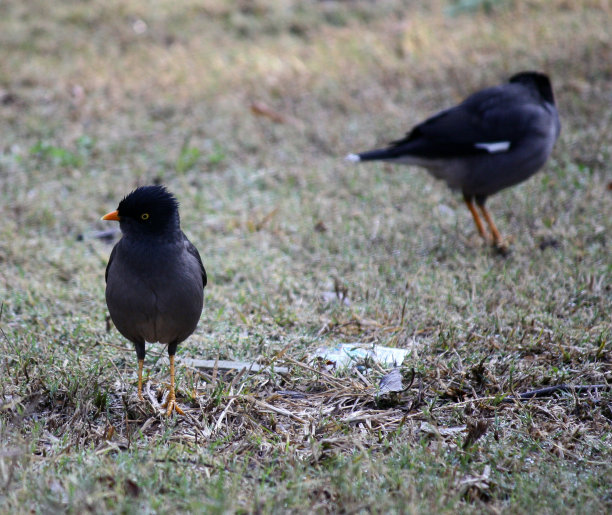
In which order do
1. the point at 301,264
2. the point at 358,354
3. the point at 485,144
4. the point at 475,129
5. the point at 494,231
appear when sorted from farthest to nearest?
the point at 475,129 → the point at 485,144 → the point at 494,231 → the point at 301,264 → the point at 358,354

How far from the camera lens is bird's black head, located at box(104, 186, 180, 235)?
11.7ft

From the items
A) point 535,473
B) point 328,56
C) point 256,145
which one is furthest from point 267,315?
point 328,56

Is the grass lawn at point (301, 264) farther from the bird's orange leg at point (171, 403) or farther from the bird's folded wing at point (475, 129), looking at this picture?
the bird's folded wing at point (475, 129)

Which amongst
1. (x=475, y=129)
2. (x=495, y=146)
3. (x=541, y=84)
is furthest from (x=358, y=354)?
(x=541, y=84)

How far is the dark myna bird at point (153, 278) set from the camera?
343 centimetres

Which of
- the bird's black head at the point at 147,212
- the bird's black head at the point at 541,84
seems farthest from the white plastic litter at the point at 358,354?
the bird's black head at the point at 541,84

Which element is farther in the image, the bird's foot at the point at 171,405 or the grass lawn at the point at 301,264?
the bird's foot at the point at 171,405

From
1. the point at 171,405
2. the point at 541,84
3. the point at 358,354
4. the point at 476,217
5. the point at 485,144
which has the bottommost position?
the point at 476,217

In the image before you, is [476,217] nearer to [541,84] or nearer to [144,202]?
[541,84]

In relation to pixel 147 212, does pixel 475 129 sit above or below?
below

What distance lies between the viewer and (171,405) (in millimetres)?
3395

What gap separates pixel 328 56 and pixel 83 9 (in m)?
3.83

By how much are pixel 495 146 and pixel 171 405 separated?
363 centimetres

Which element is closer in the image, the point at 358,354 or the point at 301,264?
the point at 358,354
